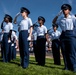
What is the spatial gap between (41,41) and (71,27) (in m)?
3.60

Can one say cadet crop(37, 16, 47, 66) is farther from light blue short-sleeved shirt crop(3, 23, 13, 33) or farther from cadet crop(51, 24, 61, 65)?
light blue short-sleeved shirt crop(3, 23, 13, 33)

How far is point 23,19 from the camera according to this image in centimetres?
1056

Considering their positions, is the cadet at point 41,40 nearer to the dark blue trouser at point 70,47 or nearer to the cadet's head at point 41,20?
the cadet's head at point 41,20

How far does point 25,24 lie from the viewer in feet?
33.9

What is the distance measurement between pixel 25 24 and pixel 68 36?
1.70 meters

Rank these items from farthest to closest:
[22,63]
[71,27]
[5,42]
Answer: [5,42] → [22,63] → [71,27]

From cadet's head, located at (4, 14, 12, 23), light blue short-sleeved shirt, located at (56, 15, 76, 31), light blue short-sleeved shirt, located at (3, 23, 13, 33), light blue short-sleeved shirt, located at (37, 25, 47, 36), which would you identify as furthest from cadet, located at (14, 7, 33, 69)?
light blue short-sleeved shirt, located at (37, 25, 47, 36)

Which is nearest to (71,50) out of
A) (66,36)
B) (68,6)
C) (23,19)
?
(66,36)

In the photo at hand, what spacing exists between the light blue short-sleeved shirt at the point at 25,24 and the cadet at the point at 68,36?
119cm

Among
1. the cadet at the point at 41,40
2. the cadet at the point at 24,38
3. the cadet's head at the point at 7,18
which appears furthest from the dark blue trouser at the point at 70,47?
the cadet's head at the point at 7,18

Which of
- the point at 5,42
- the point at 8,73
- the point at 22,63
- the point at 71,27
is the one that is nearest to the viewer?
the point at 8,73

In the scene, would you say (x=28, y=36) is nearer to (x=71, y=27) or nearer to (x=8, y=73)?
(x=71, y=27)

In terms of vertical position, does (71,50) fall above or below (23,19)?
below

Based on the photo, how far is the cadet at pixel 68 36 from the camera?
9.67 metres
